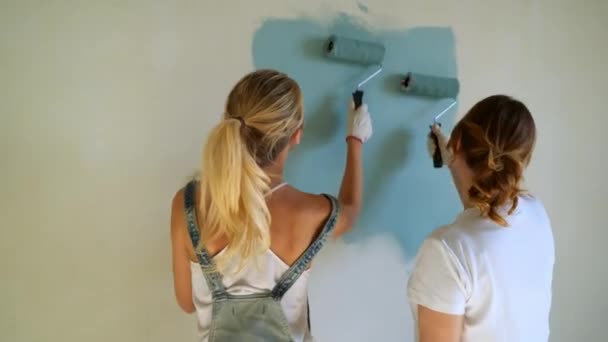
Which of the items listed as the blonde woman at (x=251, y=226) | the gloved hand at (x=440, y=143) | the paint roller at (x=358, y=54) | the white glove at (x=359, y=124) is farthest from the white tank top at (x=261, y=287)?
the gloved hand at (x=440, y=143)

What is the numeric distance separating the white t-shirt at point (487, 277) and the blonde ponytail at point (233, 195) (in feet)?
1.14

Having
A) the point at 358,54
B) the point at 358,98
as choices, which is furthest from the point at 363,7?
the point at 358,98

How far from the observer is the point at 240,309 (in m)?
0.96

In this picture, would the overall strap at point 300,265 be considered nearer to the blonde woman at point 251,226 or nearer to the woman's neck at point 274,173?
the blonde woman at point 251,226

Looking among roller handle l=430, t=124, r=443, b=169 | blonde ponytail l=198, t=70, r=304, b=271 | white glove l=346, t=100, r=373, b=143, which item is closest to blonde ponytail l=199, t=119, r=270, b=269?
blonde ponytail l=198, t=70, r=304, b=271

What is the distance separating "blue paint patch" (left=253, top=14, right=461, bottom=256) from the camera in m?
1.26

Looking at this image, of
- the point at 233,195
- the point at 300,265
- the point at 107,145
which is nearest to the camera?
the point at 233,195

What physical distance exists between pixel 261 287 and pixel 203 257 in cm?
14

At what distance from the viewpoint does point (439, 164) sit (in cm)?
134

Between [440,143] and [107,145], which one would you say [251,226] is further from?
[440,143]

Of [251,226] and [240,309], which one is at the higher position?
[251,226]

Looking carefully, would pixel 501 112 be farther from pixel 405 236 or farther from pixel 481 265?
pixel 405 236

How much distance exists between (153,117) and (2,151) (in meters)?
0.33

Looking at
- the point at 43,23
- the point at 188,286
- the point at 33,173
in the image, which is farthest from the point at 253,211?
the point at 43,23
